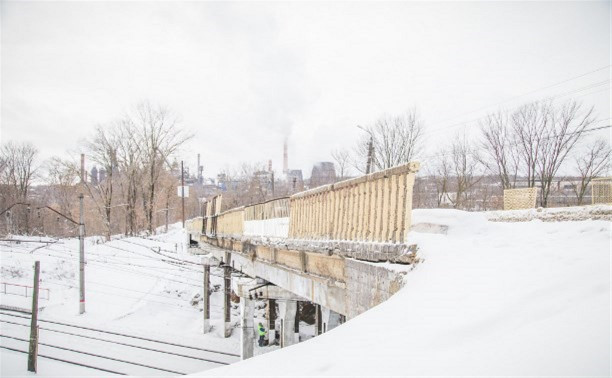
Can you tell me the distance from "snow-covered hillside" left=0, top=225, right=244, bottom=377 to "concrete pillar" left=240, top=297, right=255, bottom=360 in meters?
2.76

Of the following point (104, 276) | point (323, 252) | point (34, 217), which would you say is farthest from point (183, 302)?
point (34, 217)

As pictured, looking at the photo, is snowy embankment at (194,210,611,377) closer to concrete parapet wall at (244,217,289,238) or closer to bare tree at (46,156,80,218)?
concrete parapet wall at (244,217,289,238)

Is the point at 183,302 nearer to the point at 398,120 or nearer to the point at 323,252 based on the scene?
the point at 323,252

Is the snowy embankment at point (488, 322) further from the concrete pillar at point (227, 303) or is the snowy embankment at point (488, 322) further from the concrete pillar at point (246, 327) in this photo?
the concrete pillar at point (227, 303)

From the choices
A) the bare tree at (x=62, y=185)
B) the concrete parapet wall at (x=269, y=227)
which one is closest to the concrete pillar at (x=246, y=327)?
the concrete parapet wall at (x=269, y=227)

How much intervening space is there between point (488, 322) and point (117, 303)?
81.8 ft

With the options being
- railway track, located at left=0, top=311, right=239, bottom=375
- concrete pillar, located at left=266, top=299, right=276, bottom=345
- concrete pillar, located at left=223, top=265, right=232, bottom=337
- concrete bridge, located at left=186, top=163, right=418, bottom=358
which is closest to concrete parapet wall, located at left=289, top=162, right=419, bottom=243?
concrete bridge, located at left=186, top=163, right=418, bottom=358

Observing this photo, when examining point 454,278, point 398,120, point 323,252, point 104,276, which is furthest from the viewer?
point 398,120

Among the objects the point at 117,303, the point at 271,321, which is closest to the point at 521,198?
the point at 271,321

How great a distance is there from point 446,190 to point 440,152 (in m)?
3.91

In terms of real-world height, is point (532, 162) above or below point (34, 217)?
above

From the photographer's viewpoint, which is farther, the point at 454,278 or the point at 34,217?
the point at 34,217

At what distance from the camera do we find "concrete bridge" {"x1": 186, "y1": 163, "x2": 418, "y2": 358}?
166 inches

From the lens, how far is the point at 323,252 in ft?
19.6
